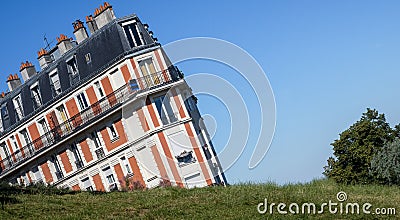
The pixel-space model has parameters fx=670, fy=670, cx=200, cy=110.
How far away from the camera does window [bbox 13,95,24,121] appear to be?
203 feet

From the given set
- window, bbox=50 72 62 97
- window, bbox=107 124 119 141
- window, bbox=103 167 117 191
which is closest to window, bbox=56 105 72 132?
window, bbox=50 72 62 97

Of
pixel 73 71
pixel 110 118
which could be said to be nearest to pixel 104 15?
pixel 73 71

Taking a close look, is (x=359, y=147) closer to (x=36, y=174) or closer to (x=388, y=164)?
(x=388, y=164)

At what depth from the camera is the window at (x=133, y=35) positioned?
52.9 meters

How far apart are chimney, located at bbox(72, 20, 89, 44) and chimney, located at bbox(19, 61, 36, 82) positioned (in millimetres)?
8229

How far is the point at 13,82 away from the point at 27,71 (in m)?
2.92

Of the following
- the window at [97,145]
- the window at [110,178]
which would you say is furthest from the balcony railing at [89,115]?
the window at [110,178]

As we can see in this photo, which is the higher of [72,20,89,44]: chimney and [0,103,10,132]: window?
[72,20,89,44]: chimney

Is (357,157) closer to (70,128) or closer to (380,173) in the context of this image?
(380,173)

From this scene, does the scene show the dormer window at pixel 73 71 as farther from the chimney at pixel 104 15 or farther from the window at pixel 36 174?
the window at pixel 36 174

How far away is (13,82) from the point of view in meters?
65.8

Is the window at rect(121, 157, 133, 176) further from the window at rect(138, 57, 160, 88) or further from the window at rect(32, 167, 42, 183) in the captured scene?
the window at rect(32, 167, 42, 183)

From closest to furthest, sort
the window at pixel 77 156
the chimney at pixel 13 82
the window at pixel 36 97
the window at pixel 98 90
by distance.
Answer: the window at pixel 98 90, the window at pixel 77 156, the window at pixel 36 97, the chimney at pixel 13 82

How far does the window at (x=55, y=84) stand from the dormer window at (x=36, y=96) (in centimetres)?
215
